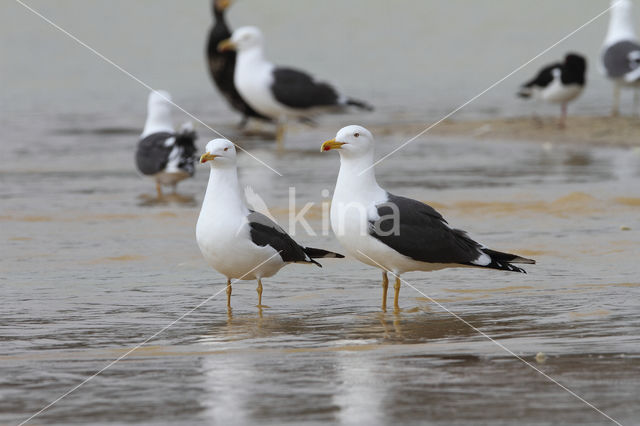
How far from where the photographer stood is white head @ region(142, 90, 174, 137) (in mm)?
12016

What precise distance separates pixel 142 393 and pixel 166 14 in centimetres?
2725

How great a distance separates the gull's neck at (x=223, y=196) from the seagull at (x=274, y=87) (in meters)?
8.93

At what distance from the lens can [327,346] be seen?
569 centimetres

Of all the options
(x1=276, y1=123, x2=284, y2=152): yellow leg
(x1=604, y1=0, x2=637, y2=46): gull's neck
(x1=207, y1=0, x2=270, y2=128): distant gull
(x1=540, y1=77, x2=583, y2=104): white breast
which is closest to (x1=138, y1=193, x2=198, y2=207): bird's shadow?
(x1=276, y1=123, x2=284, y2=152): yellow leg

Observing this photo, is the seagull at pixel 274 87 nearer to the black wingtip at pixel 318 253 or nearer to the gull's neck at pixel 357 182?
the black wingtip at pixel 318 253

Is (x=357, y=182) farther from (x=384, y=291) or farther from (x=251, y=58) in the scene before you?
(x=251, y=58)

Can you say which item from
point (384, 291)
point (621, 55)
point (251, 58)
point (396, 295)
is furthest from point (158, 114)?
point (621, 55)

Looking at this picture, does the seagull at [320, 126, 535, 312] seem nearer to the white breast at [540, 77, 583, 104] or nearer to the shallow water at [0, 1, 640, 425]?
the shallow water at [0, 1, 640, 425]

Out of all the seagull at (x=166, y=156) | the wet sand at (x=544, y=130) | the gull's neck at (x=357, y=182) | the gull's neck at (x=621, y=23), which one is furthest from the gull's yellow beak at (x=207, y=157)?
the gull's neck at (x=621, y=23)

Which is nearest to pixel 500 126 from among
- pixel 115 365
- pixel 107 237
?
pixel 107 237

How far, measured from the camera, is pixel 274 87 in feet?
52.5

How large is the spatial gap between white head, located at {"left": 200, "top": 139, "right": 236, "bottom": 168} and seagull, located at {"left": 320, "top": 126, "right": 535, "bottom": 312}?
0.59m

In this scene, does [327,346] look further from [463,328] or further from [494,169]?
[494,169]

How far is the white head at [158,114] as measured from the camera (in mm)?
12016
